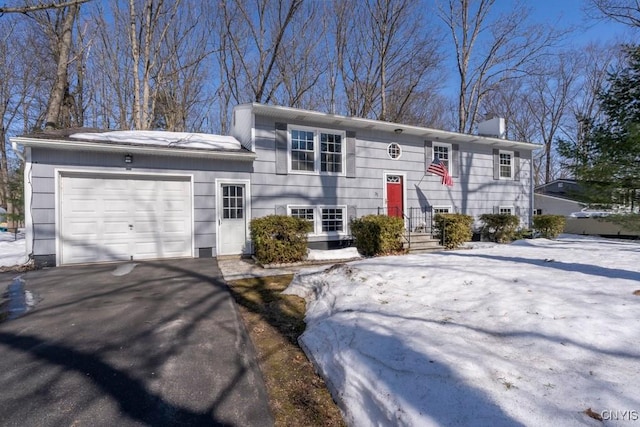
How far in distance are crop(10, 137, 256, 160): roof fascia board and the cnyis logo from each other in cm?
804

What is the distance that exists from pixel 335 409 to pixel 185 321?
2325 millimetres

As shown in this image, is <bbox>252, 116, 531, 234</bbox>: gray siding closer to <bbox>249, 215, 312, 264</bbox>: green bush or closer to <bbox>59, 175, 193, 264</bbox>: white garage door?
<bbox>249, 215, 312, 264</bbox>: green bush

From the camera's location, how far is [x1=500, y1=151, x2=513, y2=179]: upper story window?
12922mm

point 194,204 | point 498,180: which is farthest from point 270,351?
point 498,180

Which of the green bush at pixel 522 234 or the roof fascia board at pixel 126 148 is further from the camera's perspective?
the green bush at pixel 522 234

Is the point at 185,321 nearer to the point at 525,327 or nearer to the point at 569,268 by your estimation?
the point at 525,327

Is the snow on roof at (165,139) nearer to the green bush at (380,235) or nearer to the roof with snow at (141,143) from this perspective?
the roof with snow at (141,143)

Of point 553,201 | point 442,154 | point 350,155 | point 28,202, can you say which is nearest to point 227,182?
point 350,155

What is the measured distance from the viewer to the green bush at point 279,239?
7.42 meters

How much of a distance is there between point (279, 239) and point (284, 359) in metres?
4.62

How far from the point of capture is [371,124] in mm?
9992

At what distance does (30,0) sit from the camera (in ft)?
32.5

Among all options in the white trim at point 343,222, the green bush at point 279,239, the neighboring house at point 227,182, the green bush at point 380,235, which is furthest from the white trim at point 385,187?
the green bush at point 279,239

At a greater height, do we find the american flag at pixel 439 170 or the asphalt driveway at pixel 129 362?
the american flag at pixel 439 170
